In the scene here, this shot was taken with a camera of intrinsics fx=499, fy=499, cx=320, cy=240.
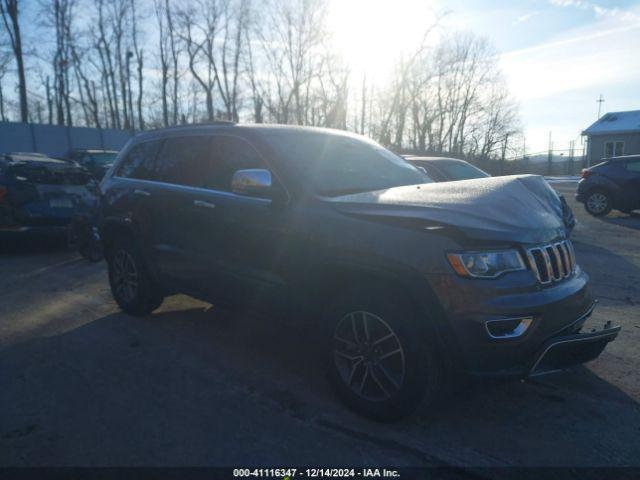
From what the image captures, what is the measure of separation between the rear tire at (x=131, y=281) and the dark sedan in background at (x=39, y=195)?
11.0ft

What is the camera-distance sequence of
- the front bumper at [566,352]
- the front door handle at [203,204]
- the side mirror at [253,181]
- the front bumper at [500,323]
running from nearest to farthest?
1. the front bumper at [500,323]
2. the front bumper at [566,352]
3. the side mirror at [253,181]
4. the front door handle at [203,204]

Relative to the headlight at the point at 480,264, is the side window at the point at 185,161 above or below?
above

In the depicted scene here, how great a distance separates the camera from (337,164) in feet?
13.0

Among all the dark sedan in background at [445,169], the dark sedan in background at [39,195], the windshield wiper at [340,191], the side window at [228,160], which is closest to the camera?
the windshield wiper at [340,191]

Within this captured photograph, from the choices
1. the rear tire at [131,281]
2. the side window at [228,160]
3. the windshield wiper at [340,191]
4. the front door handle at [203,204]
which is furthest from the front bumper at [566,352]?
the rear tire at [131,281]

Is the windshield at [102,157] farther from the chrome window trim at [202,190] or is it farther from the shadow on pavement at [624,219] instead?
the shadow on pavement at [624,219]

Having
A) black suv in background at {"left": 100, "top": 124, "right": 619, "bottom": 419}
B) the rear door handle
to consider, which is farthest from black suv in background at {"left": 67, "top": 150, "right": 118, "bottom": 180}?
black suv in background at {"left": 100, "top": 124, "right": 619, "bottom": 419}

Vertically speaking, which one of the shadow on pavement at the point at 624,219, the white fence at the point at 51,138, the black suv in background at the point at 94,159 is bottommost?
the shadow on pavement at the point at 624,219

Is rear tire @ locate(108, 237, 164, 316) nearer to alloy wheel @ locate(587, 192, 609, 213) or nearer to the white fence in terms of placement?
alloy wheel @ locate(587, 192, 609, 213)

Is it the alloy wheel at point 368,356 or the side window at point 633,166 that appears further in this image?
the side window at point 633,166

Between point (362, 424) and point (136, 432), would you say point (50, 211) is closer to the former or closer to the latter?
point (136, 432)

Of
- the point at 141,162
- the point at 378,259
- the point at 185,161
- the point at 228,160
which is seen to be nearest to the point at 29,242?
the point at 141,162

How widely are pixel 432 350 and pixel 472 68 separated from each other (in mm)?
48536

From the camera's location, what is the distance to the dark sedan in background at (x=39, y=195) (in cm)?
795
